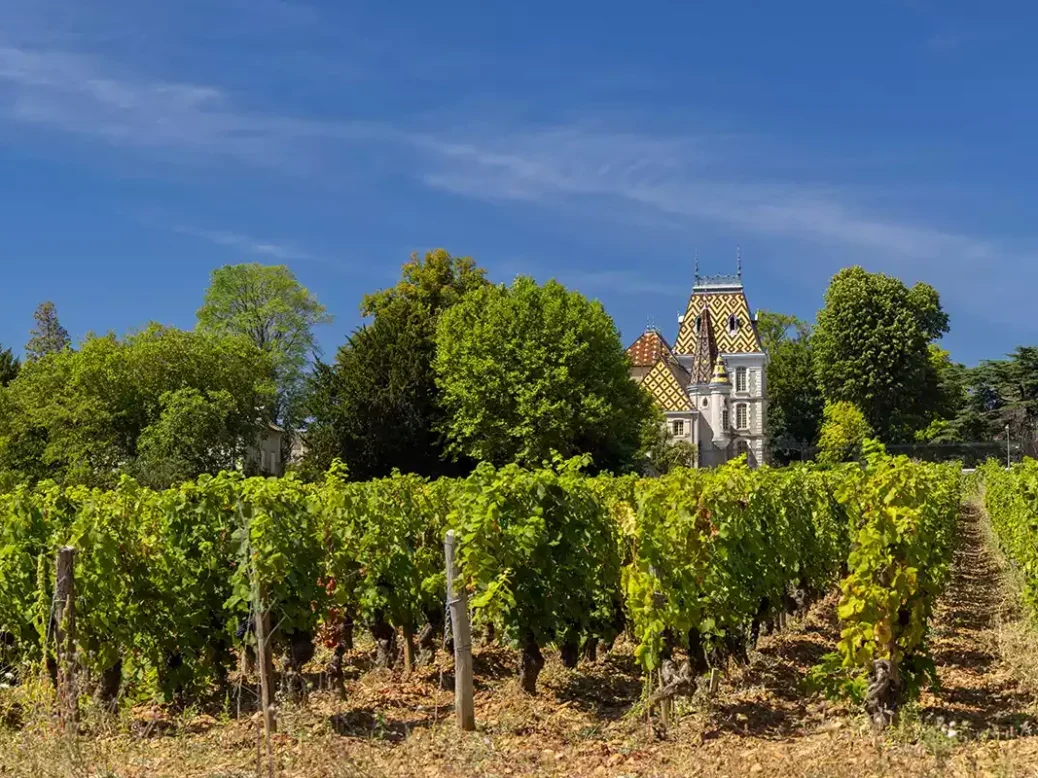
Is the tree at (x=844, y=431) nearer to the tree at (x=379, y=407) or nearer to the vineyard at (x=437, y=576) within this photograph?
the tree at (x=379, y=407)

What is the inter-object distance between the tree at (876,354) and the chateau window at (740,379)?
9.55 m

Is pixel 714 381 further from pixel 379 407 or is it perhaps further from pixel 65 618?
pixel 65 618

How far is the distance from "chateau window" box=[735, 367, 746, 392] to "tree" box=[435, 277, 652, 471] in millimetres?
32988

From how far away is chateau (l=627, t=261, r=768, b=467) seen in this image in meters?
66.5

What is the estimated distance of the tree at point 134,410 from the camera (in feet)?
112

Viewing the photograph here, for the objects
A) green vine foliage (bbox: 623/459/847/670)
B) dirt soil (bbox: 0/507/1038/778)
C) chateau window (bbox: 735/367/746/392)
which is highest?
chateau window (bbox: 735/367/746/392)

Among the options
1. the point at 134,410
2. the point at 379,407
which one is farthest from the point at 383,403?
the point at 134,410

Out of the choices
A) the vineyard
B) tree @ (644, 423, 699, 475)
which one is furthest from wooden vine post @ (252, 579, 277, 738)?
tree @ (644, 423, 699, 475)

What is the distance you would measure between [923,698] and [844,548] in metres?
6.06

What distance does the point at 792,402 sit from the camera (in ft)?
243

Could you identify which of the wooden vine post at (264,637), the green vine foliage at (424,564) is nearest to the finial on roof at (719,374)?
the green vine foliage at (424,564)

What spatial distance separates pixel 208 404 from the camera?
3462cm

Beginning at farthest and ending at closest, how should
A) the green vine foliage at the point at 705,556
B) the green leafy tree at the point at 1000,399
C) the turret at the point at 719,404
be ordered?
the turret at the point at 719,404 → the green leafy tree at the point at 1000,399 → the green vine foliage at the point at 705,556

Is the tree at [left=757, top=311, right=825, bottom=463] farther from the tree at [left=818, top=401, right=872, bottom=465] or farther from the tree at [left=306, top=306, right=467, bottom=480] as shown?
the tree at [left=306, top=306, right=467, bottom=480]
